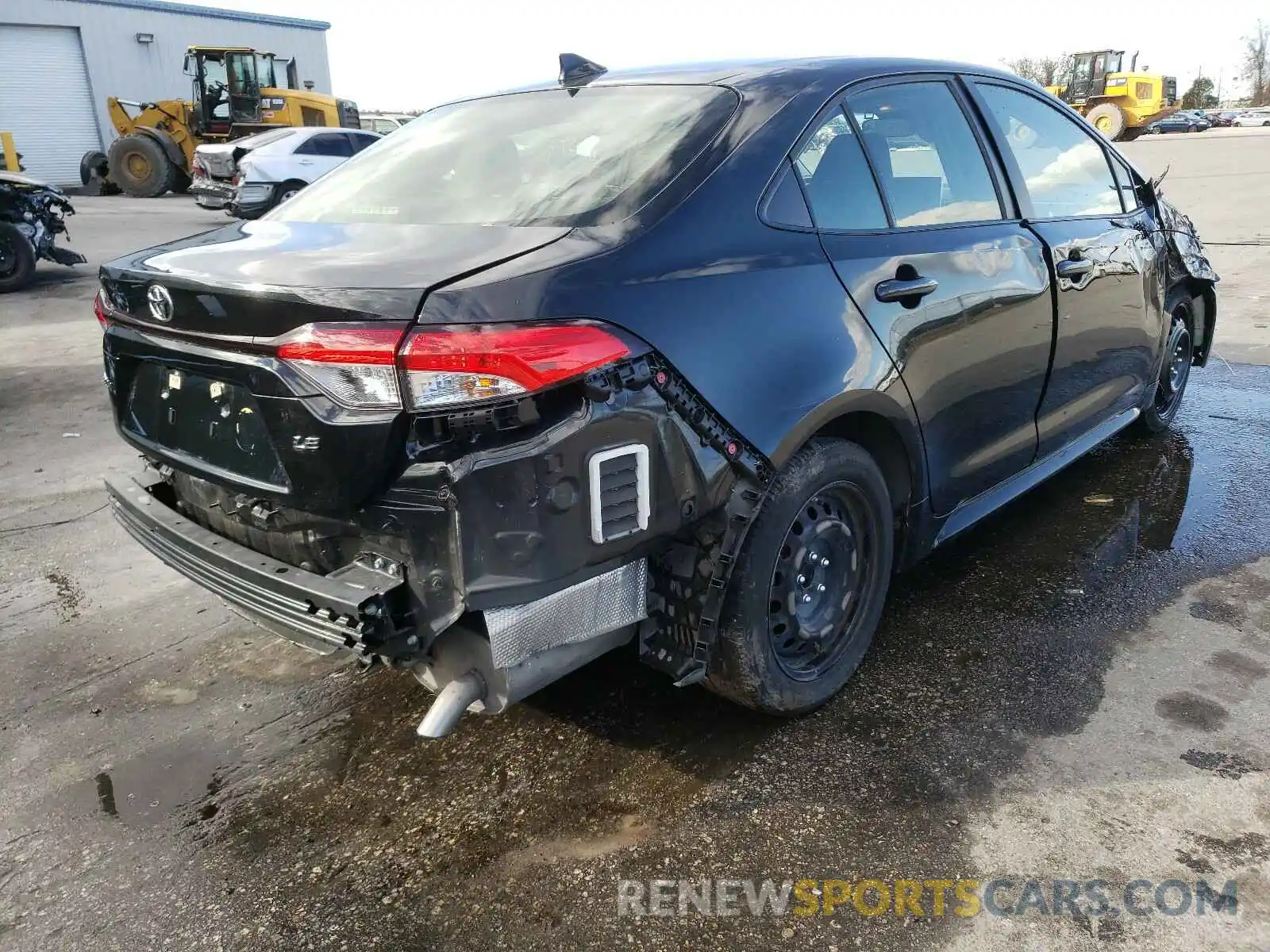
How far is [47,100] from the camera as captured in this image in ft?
100

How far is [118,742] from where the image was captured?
281cm

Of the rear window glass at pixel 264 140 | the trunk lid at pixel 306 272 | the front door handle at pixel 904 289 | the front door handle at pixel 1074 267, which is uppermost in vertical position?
the rear window glass at pixel 264 140

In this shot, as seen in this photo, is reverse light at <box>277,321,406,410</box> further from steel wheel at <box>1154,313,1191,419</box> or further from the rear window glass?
the rear window glass

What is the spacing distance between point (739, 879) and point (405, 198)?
6.68ft

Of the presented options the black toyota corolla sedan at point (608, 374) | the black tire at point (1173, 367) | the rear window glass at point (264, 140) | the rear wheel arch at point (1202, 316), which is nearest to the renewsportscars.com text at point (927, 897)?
the black toyota corolla sedan at point (608, 374)

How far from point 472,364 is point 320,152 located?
16.4 metres

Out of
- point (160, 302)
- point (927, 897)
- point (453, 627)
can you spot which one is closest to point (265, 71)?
point (160, 302)

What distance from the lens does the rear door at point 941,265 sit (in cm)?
265

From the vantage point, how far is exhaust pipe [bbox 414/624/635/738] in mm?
2092

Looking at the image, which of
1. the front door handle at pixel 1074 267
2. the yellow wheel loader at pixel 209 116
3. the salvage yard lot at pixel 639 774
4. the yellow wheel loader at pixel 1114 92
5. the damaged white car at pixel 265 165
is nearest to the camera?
the salvage yard lot at pixel 639 774

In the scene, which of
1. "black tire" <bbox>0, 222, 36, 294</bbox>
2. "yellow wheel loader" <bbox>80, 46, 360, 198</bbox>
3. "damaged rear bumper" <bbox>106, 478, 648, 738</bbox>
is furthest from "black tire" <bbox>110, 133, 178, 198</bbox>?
"damaged rear bumper" <bbox>106, 478, 648, 738</bbox>

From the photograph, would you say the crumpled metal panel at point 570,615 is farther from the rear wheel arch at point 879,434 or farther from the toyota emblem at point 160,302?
the toyota emblem at point 160,302

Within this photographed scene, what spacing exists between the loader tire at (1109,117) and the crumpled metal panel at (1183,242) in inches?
1278

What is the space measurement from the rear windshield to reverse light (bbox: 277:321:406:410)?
0.60 metres
